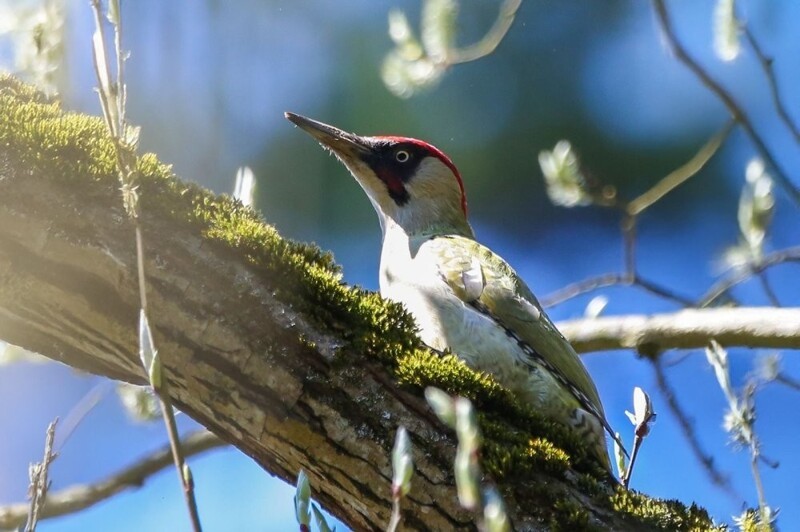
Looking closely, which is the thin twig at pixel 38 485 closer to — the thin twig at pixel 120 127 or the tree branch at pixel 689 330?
the thin twig at pixel 120 127

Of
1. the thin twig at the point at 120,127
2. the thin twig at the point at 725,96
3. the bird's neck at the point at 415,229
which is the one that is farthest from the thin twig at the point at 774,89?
the thin twig at the point at 120,127

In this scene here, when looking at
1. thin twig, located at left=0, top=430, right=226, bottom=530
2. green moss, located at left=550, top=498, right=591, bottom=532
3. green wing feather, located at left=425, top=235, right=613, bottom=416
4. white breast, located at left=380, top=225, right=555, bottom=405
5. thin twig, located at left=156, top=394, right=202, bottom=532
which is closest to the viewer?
thin twig, located at left=156, top=394, right=202, bottom=532

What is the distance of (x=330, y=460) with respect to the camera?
1799mm

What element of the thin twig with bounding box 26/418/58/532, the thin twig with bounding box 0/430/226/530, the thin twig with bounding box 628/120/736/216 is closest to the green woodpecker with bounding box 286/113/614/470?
the thin twig with bounding box 628/120/736/216

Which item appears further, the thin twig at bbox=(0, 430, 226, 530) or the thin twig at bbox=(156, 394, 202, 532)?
the thin twig at bbox=(0, 430, 226, 530)

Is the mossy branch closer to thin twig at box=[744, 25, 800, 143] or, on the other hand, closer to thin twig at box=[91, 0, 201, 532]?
thin twig at box=[91, 0, 201, 532]

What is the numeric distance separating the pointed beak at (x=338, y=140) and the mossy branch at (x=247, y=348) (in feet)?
4.46

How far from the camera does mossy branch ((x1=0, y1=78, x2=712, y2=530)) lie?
1.79m

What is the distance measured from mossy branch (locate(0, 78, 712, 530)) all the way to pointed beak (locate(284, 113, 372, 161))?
53.5 inches

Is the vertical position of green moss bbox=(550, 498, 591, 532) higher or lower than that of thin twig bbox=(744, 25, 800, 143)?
lower

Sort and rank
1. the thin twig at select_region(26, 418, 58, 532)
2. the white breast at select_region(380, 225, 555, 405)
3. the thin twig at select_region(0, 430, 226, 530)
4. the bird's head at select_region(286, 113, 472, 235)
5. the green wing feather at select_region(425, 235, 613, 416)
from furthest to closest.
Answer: the bird's head at select_region(286, 113, 472, 235) < the thin twig at select_region(0, 430, 226, 530) < the green wing feather at select_region(425, 235, 613, 416) < the white breast at select_region(380, 225, 555, 405) < the thin twig at select_region(26, 418, 58, 532)

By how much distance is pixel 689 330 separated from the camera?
11.0ft

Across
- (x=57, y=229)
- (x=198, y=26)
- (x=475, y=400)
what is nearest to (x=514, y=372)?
(x=475, y=400)

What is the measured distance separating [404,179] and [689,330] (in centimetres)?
118
